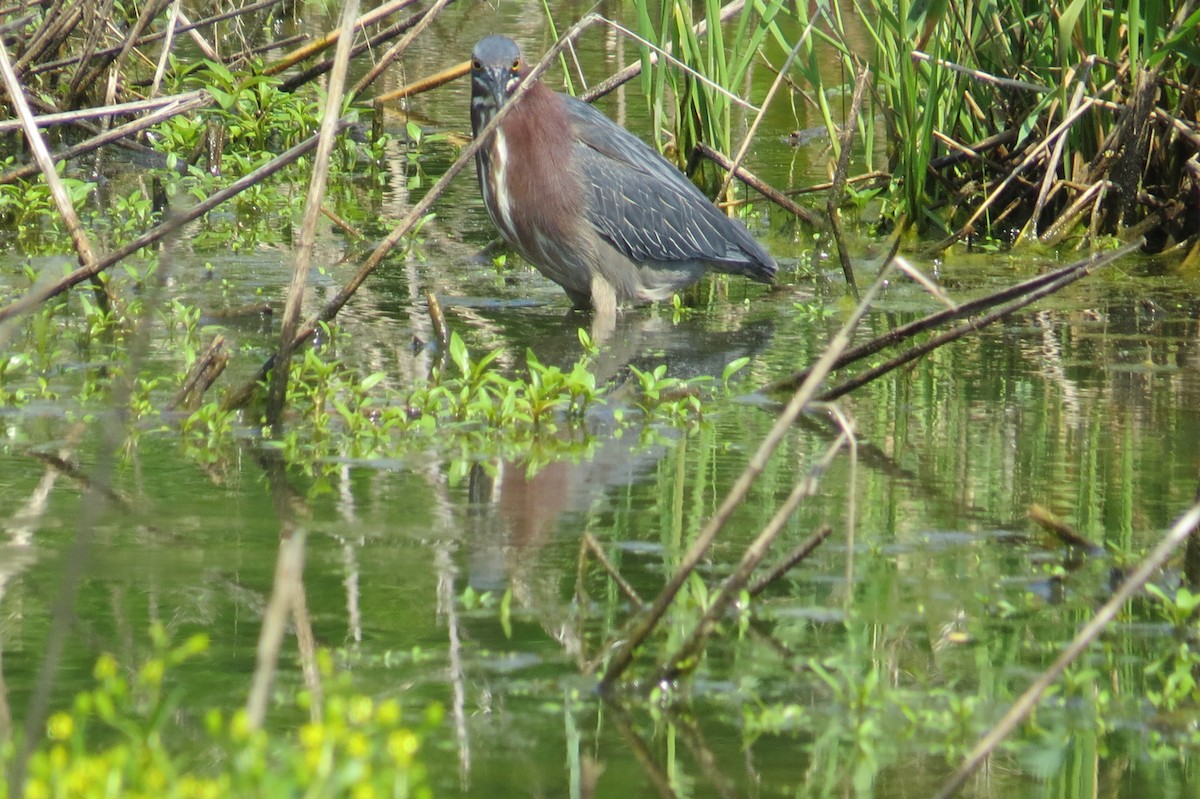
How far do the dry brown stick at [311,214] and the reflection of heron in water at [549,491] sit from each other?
0.56 m

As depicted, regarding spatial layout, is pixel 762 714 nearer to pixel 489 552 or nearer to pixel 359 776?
pixel 489 552

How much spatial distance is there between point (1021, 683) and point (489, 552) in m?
1.16

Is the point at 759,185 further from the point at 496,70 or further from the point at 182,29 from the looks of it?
the point at 182,29

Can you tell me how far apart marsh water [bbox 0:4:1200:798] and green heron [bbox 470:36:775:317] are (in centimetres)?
44

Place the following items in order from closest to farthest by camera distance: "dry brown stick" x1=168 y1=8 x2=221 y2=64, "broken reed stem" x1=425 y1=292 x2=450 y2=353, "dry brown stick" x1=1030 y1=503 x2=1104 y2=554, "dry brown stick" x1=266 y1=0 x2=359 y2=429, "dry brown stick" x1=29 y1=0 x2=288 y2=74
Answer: "dry brown stick" x1=1030 y1=503 x2=1104 y2=554 → "dry brown stick" x1=266 y1=0 x2=359 y2=429 → "broken reed stem" x1=425 y1=292 x2=450 y2=353 → "dry brown stick" x1=29 y1=0 x2=288 y2=74 → "dry brown stick" x1=168 y1=8 x2=221 y2=64

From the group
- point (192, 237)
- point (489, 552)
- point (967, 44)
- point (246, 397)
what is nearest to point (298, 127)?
point (192, 237)

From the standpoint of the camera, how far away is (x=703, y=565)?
3.64m

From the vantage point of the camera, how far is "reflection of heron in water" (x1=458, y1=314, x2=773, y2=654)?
11.4 feet

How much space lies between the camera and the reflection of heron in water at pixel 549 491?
346cm

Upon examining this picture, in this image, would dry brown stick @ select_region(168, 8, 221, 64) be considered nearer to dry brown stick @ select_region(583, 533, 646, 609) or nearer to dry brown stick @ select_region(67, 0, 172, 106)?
dry brown stick @ select_region(67, 0, 172, 106)

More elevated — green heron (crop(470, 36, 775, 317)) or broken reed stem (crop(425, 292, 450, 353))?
green heron (crop(470, 36, 775, 317))

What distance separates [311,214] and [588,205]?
251 cm

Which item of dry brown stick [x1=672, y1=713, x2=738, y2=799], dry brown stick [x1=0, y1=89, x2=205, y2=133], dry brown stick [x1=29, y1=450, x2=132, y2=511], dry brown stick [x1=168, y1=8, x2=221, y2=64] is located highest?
dry brown stick [x1=168, y1=8, x2=221, y2=64]

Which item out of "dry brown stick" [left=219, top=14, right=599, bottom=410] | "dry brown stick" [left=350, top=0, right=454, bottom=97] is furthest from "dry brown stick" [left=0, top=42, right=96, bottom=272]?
"dry brown stick" [left=350, top=0, right=454, bottom=97]
